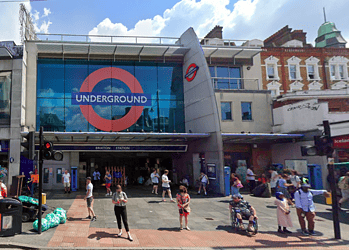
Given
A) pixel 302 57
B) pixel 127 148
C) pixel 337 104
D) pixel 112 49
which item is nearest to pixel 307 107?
pixel 337 104

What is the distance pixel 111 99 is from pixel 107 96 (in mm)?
390

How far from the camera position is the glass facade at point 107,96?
21.2 metres

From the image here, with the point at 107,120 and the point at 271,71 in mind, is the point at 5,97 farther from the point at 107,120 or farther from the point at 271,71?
the point at 271,71

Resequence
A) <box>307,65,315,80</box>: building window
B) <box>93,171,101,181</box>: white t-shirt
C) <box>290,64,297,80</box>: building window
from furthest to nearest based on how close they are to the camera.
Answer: <box>307,65,315,80</box>: building window → <box>290,64,297,80</box>: building window → <box>93,171,101,181</box>: white t-shirt

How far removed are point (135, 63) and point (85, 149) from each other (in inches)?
311

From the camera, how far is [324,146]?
951cm

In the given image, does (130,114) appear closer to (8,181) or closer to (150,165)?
(150,165)

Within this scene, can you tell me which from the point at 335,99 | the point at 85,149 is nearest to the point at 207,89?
the point at 85,149

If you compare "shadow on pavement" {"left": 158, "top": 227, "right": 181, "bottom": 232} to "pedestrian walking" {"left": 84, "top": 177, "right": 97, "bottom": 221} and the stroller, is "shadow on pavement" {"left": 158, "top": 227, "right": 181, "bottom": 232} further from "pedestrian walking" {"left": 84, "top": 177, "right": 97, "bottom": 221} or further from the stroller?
the stroller

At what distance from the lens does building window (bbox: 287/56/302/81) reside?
29.0m

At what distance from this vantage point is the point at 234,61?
24.3m

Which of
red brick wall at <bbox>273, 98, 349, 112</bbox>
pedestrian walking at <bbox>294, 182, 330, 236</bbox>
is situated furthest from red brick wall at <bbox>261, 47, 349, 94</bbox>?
pedestrian walking at <bbox>294, 182, 330, 236</bbox>

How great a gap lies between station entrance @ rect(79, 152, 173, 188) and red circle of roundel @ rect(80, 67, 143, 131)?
350 cm

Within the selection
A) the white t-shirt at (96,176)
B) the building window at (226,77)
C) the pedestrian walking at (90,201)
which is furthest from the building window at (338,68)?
the pedestrian walking at (90,201)
